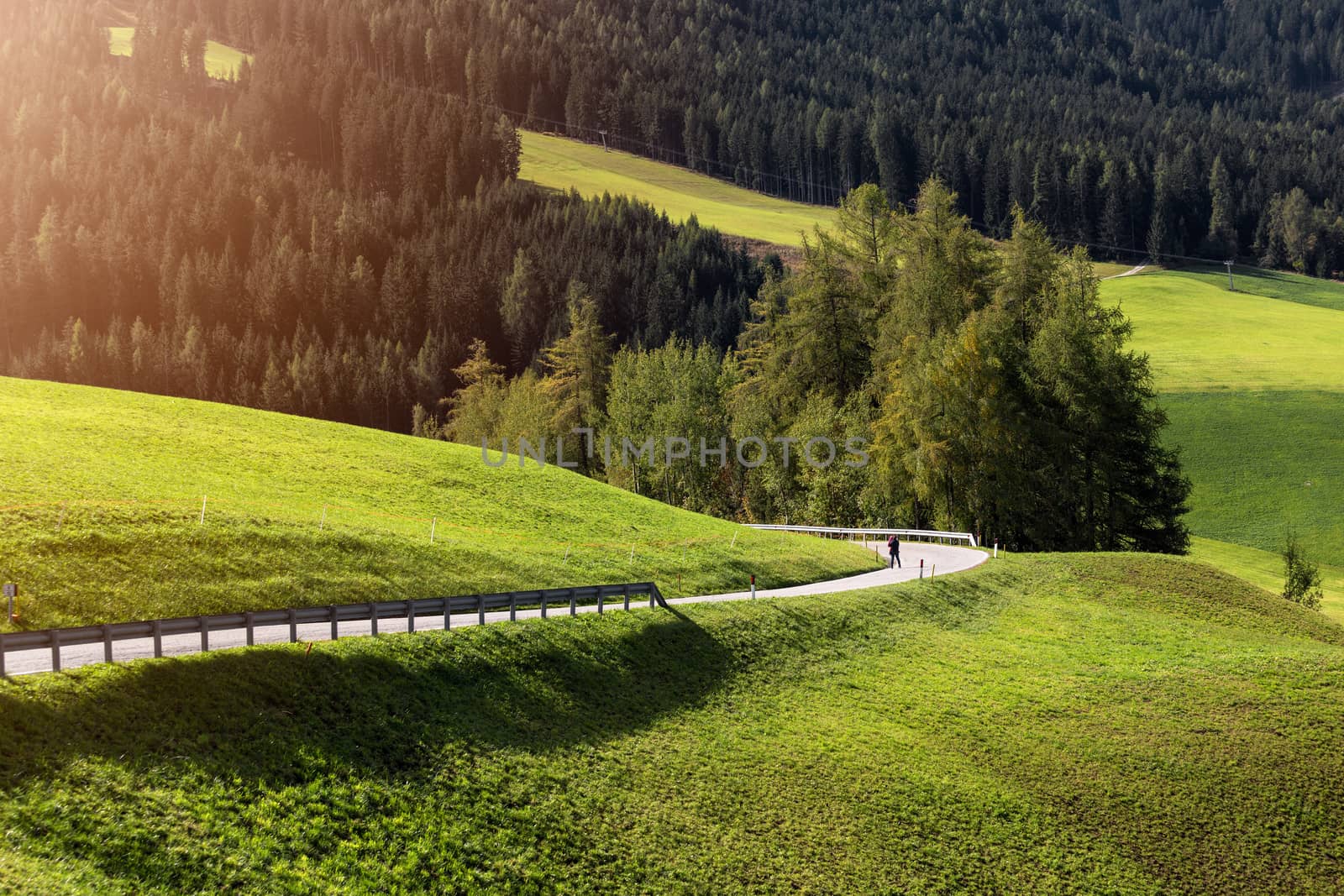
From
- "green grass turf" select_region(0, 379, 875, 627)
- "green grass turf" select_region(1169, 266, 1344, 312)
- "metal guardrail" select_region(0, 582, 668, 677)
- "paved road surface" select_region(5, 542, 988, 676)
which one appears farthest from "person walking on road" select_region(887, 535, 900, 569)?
"green grass turf" select_region(1169, 266, 1344, 312)

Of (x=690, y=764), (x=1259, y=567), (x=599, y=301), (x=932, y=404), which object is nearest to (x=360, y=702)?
(x=690, y=764)

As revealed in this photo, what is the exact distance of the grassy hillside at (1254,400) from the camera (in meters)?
87.4

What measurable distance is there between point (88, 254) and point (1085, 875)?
173917mm

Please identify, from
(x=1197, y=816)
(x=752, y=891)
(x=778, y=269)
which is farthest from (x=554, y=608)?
(x=778, y=269)

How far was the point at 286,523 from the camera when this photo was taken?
35.2 metres

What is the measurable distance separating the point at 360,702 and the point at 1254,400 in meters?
115

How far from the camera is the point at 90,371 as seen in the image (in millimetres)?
141000

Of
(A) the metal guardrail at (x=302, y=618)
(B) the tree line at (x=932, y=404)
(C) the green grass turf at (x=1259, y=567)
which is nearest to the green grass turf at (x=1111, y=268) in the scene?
(C) the green grass turf at (x=1259, y=567)

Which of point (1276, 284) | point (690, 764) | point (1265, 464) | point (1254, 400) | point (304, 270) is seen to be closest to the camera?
point (690, 764)

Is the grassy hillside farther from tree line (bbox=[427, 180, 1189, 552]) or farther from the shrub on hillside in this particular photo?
tree line (bbox=[427, 180, 1189, 552])

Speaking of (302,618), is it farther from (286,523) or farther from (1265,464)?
(1265,464)

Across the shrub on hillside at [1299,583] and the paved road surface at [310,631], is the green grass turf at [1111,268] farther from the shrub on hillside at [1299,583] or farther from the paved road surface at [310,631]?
the paved road surface at [310,631]

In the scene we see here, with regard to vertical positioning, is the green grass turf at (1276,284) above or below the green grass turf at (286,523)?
above

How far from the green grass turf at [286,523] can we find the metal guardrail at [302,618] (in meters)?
4.94
